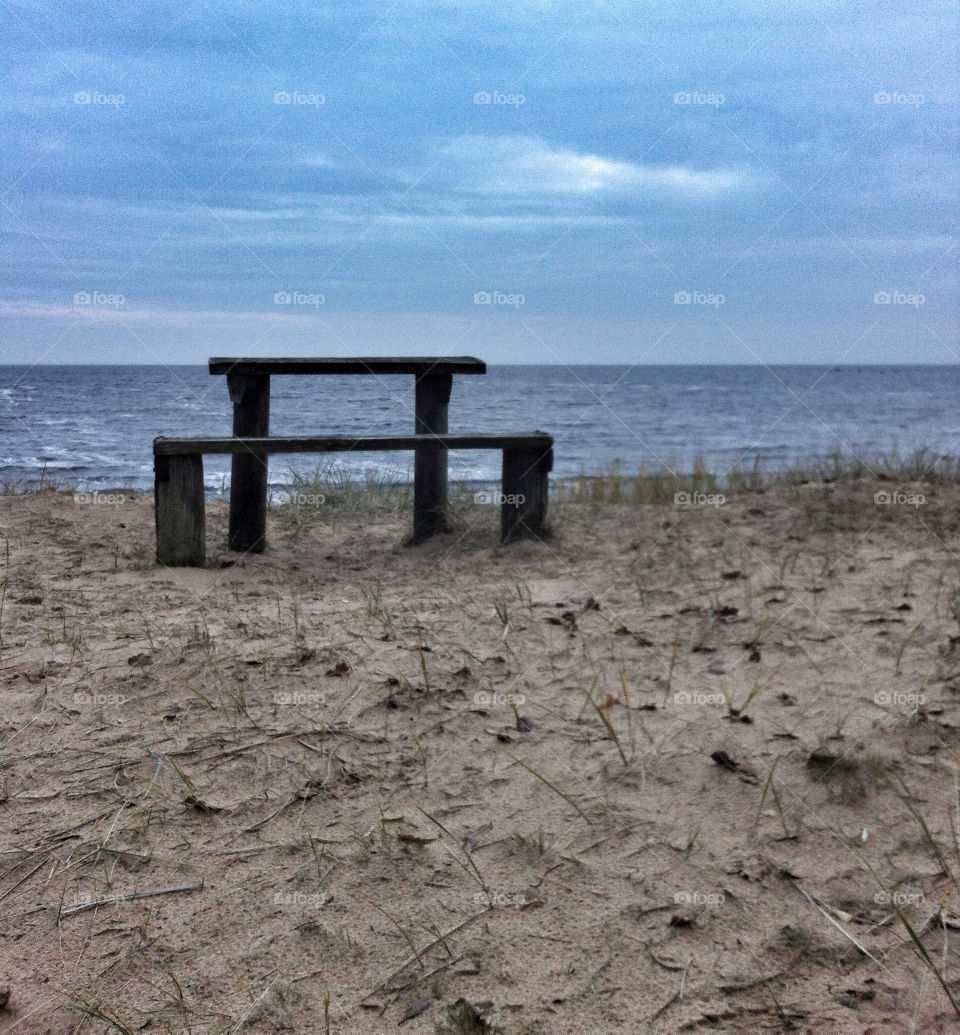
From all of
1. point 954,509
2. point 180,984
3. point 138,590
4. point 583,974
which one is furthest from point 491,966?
point 954,509

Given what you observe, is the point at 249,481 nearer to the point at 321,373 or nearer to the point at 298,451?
the point at 298,451

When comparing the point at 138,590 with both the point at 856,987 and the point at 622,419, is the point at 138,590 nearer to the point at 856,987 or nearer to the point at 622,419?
the point at 856,987

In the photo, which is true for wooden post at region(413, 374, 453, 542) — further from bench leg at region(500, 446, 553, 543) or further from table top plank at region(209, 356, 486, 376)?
bench leg at region(500, 446, 553, 543)

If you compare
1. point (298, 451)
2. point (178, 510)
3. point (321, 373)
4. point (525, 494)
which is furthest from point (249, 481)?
point (525, 494)

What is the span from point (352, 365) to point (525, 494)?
1.49 metres

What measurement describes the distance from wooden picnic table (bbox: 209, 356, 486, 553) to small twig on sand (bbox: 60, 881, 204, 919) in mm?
3805

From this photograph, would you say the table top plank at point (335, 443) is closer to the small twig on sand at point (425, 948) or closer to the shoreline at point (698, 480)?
the shoreline at point (698, 480)

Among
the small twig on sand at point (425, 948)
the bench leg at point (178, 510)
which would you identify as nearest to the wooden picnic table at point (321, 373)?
the bench leg at point (178, 510)

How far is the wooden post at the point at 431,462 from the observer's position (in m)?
6.46

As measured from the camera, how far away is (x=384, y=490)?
8.30 meters

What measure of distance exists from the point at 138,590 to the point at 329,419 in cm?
1991

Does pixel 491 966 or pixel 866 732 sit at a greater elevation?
pixel 866 732

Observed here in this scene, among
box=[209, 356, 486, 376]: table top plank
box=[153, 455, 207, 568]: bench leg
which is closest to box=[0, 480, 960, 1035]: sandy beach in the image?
box=[153, 455, 207, 568]: bench leg

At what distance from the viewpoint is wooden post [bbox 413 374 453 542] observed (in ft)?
21.2
